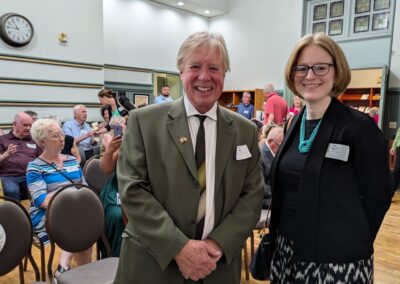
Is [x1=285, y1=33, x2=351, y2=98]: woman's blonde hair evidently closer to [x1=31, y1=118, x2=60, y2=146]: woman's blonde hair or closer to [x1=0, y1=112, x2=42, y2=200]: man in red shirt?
[x1=31, y1=118, x2=60, y2=146]: woman's blonde hair

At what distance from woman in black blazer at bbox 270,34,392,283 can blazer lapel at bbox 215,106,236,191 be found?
291mm

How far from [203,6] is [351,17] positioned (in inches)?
160

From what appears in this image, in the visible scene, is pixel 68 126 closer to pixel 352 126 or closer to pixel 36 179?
pixel 36 179

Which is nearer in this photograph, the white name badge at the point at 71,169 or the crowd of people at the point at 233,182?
the crowd of people at the point at 233,182

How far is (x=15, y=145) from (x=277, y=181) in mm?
3693

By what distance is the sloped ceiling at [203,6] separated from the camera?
8.85m

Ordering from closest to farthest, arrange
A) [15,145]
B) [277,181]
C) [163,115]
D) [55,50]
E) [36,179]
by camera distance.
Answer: [163,115]
[277,181]
[36,179]
[15,145]
[55,50]

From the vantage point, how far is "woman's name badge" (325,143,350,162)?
1.19 meters

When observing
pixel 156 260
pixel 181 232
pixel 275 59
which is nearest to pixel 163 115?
pixel 181 232

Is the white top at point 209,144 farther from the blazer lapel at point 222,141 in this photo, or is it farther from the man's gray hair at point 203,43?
the man's gray hair at point 203,43

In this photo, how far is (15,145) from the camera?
3938 millimetres

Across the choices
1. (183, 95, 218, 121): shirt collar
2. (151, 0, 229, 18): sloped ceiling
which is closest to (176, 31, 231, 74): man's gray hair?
(183, 95, 218, 121): shirt collar

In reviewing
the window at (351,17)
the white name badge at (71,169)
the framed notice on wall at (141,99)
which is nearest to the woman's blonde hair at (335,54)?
the white name badge at (71,169)

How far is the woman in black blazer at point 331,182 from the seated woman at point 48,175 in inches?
63.3
